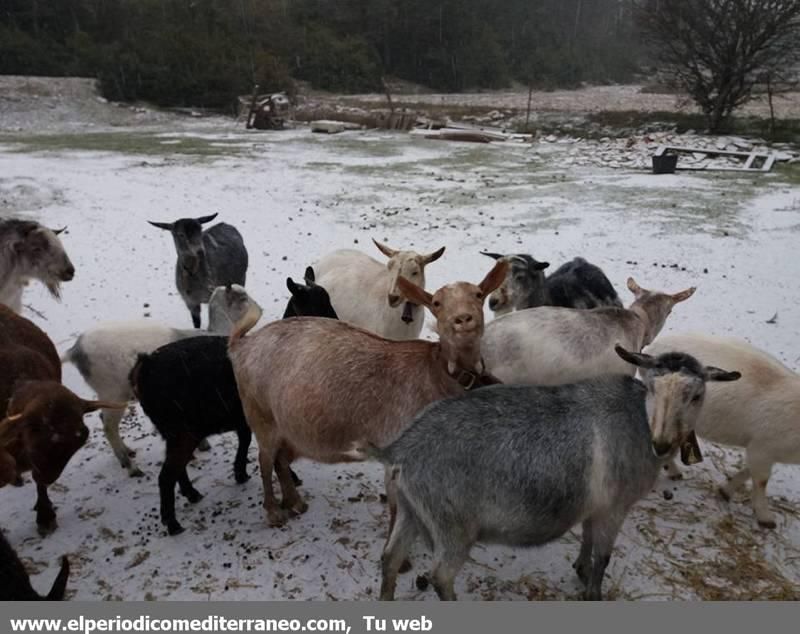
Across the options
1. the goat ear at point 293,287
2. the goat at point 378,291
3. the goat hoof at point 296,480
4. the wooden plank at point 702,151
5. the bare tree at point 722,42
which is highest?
the bare tree at point 722,42

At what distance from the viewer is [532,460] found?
113 inches

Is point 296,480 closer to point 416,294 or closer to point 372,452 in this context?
point 372,452

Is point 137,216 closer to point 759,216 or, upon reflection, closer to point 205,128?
point 759,216

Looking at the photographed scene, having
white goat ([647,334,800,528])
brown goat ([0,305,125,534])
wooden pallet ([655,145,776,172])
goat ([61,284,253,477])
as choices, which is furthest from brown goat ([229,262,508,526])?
wooden pallet ([655,145,776,172])

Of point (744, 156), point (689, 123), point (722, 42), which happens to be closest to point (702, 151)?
point (744, 156)

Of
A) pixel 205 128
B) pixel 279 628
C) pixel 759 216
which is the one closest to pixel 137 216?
pixel 279 628

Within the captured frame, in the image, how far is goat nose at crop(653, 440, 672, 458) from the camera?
292 cm

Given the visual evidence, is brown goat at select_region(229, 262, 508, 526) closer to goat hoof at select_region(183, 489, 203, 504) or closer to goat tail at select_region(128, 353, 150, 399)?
goat tail at select_region(128, 353, 150, 399)

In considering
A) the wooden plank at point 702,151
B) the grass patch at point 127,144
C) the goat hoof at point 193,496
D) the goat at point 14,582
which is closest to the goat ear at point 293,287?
the goat hoof at point 193,496

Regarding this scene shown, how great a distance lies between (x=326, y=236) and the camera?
33.2 ft

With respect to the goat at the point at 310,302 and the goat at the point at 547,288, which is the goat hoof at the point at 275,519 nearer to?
the goat at the point at 310,302

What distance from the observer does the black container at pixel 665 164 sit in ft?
48.8

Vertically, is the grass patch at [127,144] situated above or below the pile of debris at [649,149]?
below

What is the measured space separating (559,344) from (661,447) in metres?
1.48
